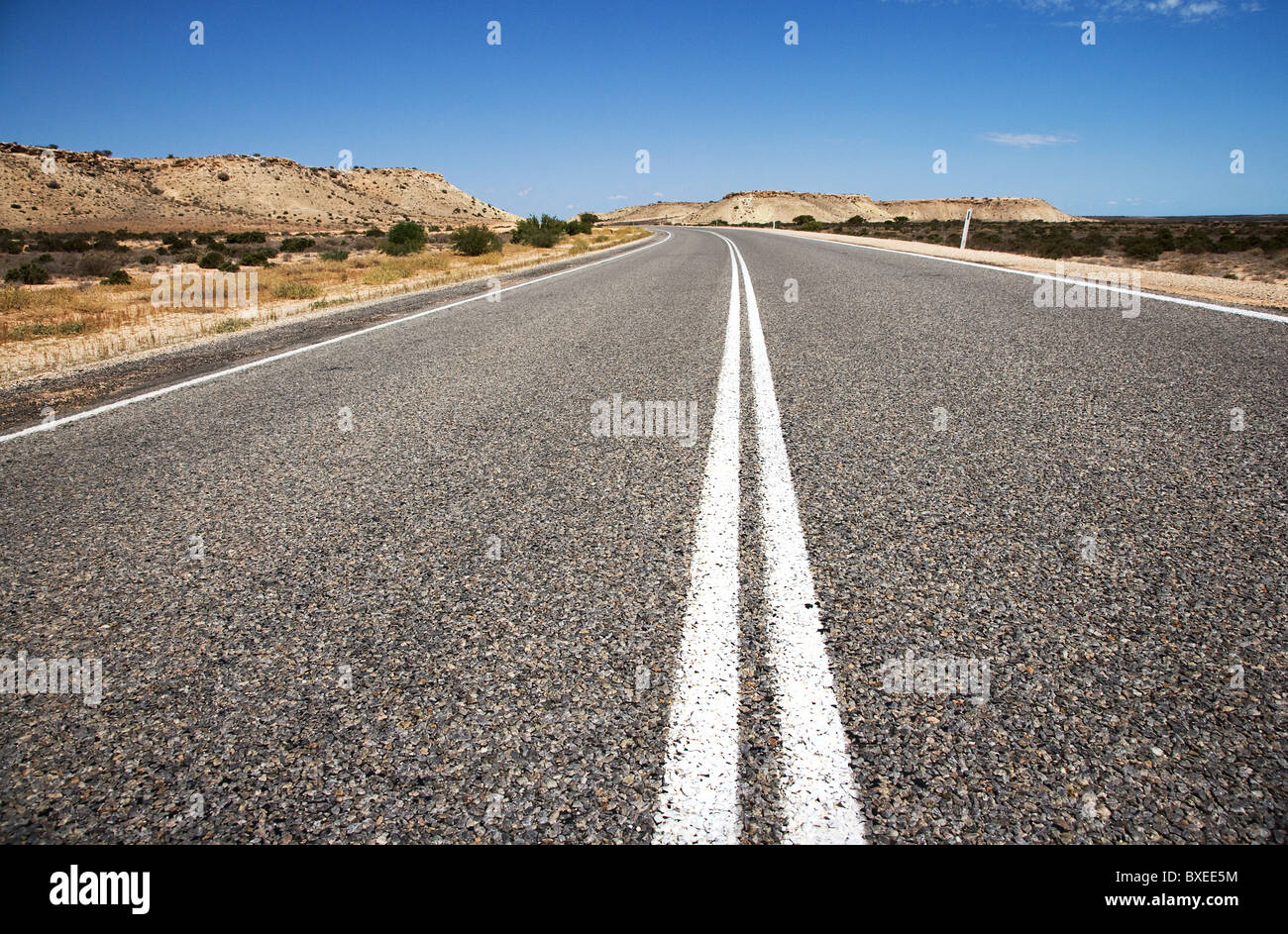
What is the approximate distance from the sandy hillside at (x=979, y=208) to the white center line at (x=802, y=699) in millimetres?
148069

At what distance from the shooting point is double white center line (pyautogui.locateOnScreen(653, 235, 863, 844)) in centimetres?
137

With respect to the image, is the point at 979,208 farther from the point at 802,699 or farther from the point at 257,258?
the point at 802,699

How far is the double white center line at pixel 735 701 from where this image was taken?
4.51ft

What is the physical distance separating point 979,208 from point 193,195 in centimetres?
14032

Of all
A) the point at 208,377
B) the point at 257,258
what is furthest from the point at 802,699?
the point at 257,258

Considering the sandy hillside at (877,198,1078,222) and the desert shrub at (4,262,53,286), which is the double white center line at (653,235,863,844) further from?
the sandy hillside at (877,198,1078,222)

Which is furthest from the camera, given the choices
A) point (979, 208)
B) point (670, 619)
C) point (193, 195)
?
point (979, 208)

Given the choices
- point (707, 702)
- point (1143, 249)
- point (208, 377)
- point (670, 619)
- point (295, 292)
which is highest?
point (1143, 249)

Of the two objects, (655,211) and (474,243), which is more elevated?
(655,211)

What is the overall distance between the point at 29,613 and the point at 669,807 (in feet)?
7.61

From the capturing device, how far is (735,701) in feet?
5.53

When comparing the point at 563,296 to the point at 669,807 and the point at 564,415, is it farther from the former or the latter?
the point at 669,807

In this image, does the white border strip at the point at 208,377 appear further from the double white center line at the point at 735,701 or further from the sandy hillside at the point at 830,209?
the sandy hillside at the point at 830,209

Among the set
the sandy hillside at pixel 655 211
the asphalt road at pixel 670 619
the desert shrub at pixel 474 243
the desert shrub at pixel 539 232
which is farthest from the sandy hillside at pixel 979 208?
the asphalt road at pixel 670 619
